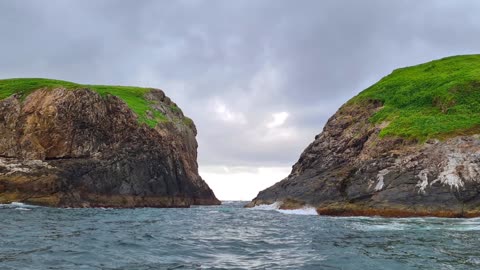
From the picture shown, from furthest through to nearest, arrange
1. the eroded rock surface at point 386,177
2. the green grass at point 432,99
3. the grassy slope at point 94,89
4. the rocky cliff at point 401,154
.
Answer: the grassy slope at point 94,89 → the green grass at point 432,99 → the rocky cliff at point 401,154 → the eroded rock surface at point 386,177

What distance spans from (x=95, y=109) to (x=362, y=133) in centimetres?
4408

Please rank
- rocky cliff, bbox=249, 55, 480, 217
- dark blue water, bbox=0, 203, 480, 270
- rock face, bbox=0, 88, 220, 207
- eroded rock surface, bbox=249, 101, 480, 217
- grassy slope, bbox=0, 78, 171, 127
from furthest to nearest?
grassy slope, bbox=0, 78, 171, 127, rock face, bbox=0, 88, 220, 207, rocky cliff, bbox=249, 55, 480, 217, eroded rock surface, bbox=249, 101, 480, 217, dark blue water, bbox=0, 203, 480, 270


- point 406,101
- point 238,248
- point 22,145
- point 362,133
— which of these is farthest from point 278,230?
point 22,145

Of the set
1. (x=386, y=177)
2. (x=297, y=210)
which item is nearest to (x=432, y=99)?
(x=386, y=177)

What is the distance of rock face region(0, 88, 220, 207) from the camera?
60.9 meters

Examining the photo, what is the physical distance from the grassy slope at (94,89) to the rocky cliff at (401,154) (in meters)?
33.1

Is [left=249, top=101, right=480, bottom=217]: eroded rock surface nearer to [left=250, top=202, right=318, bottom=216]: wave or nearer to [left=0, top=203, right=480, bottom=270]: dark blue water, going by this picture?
[left=250, top=202, right=318, bottom=216]: wave

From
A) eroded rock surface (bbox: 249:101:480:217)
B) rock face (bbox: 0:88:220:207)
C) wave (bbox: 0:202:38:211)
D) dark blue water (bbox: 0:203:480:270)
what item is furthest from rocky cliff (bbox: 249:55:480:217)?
wave (bbox: 0:202:38:211)

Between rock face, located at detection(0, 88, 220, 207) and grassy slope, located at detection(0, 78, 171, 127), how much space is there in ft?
6.54

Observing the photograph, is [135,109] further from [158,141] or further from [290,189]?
[290,189]

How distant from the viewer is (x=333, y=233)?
77.3ft

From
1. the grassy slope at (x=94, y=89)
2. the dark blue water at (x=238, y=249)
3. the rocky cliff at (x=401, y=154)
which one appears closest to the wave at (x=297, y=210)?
the rocky cliff at (x=401, y=154)

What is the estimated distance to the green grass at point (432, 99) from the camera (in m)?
48.1

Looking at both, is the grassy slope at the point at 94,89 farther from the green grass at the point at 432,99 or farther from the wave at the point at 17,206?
the green grass at the point at 432,99
